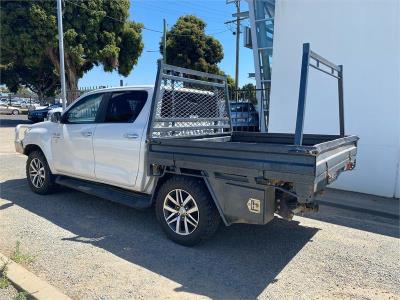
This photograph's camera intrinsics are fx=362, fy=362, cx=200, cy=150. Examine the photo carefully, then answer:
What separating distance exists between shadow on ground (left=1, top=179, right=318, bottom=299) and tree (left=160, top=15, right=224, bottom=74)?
25.9 meters

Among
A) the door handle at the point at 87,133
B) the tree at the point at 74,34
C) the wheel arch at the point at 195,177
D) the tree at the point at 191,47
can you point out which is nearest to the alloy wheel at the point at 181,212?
the wheel arch at the point at 195,177

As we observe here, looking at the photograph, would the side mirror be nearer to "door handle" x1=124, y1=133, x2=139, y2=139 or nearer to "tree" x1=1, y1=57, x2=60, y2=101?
"door handle" x1=124, y1=133, x2=139, y2=139

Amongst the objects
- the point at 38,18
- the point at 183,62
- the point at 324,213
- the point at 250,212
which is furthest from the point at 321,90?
the point at 183,62

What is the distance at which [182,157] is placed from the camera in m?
4.16

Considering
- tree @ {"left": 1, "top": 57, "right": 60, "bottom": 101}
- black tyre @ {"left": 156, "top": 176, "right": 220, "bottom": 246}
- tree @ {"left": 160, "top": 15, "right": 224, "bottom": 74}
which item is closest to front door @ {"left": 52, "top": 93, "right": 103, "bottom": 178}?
black tyre @ {"left": 156, "top": 176, "right": 220, "bottom": 246}

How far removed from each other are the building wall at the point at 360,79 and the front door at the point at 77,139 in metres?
4.46

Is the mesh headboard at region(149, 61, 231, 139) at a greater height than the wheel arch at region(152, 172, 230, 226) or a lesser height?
greater

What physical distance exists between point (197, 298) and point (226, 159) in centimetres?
139

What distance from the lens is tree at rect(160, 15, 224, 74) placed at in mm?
30703

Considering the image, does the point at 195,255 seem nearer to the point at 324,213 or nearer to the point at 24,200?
the point at 324,213

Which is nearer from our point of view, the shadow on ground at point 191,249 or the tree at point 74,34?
the shadow on ground at point 191,249

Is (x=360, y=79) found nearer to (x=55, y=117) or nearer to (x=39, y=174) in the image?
(x=55, y=117)

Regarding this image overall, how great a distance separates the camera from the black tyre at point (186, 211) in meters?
4.08

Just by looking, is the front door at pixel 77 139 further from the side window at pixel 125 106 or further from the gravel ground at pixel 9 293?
the gravel ground at pixel 9 293
